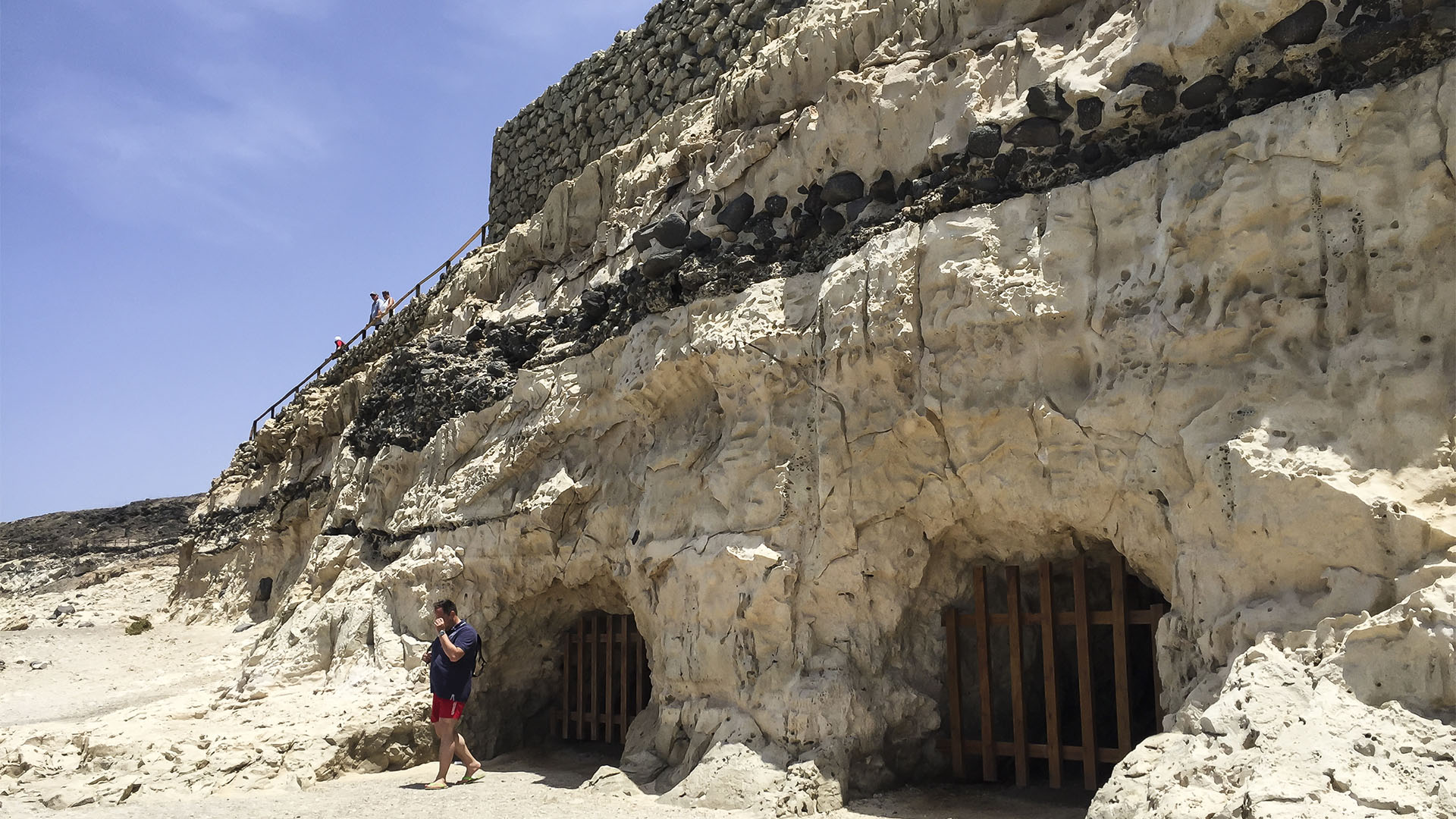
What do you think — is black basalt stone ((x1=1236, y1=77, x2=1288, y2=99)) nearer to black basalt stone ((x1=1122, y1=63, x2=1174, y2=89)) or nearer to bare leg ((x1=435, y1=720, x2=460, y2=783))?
black basalt stone ((x1=1122, y1=63, x2=1174, y2=89))

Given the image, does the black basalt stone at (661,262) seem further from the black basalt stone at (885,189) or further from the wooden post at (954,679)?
the wooden post at (954,679)

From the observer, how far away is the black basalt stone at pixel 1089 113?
5160 mm

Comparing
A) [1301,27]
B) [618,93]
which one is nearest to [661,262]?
[618,93]

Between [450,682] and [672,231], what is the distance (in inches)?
133

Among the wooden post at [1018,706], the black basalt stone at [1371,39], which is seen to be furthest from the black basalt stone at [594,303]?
the black basalt stone at [1371,39]

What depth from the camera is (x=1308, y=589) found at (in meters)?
3.90

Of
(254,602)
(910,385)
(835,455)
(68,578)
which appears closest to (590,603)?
(835,455)

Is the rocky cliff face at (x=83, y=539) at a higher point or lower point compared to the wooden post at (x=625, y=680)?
higher

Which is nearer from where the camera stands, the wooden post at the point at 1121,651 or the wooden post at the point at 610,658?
the wooden post at the point at 1121,651

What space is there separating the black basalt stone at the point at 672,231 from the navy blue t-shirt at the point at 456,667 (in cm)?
295

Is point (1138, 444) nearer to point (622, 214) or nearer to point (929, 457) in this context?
point (929, 457)

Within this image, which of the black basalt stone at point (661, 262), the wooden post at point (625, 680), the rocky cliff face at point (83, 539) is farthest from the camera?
the rocky cliff face at point (83, 539)

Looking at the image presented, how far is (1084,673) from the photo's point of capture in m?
4.96

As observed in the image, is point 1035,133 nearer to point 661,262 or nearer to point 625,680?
point 661,262
